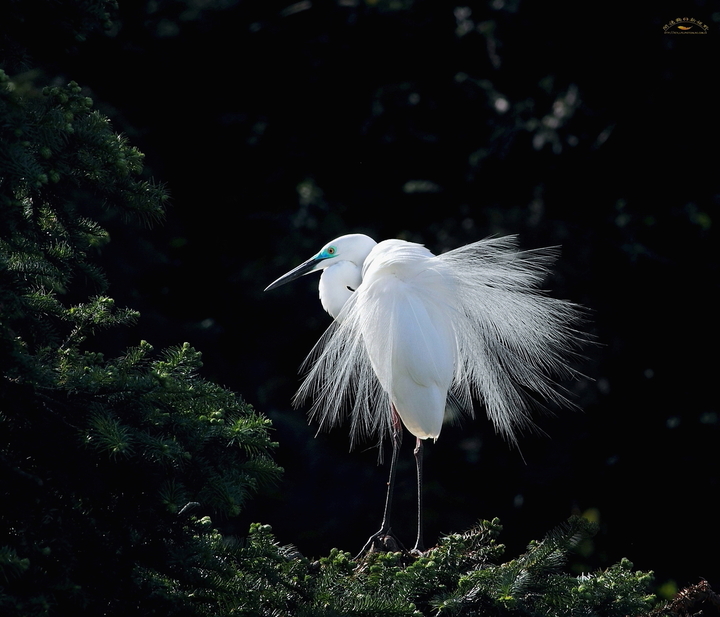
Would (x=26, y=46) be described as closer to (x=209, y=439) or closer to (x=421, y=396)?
(x=209, y=439)

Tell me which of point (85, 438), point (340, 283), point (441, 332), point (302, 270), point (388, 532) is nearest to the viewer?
point (85, 438)

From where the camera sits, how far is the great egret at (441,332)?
2150 millimetres

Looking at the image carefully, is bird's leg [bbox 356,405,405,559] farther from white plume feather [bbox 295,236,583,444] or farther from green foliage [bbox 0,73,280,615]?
green foliage [bbox 0,73,280,615]

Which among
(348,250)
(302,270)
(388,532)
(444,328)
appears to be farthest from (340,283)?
(388,532)

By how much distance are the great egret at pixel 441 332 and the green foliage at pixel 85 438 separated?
0.82 m

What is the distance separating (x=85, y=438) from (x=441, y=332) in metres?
1.22

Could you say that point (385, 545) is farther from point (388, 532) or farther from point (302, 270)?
point (302, 270)

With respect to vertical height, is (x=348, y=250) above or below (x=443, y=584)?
above

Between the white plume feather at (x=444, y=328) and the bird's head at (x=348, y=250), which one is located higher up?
the bird's head at (x=348, y=250)

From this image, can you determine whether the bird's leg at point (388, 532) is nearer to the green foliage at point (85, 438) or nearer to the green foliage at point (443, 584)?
the green foliage at point (443, 584)

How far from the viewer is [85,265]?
54.8 inches

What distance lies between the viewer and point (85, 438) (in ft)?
3.73

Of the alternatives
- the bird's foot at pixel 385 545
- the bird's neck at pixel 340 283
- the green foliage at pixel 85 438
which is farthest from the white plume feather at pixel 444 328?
the green foliage at pixel 85 438

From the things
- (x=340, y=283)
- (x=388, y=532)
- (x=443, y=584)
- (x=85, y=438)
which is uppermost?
(x=85, y=438)
